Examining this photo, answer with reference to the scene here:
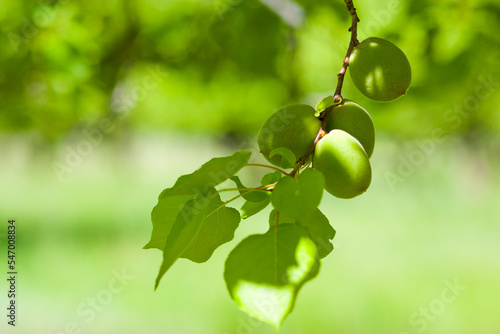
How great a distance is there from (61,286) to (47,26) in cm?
213

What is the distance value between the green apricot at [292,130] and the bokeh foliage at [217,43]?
118 cm

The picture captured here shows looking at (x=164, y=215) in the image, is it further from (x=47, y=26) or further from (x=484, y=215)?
(x=484, y=215)

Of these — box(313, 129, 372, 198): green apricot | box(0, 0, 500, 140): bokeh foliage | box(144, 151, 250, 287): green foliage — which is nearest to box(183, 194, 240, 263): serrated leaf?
box(144, 151, 250, 287): green foliage

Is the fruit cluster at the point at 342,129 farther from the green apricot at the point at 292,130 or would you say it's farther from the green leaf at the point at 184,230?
the green leaf at the point at 184,230

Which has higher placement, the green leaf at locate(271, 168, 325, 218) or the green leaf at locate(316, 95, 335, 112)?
the green leaf at locate(316, 95, 335, 112)

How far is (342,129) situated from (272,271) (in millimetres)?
212

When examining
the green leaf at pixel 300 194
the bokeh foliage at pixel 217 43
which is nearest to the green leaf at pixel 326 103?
the green leaf at pixel 300 194

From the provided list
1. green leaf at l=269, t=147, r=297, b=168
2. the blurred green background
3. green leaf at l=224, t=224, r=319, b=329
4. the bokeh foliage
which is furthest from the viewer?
the blurred green background

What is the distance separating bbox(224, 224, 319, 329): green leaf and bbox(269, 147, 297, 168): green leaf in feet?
0.29

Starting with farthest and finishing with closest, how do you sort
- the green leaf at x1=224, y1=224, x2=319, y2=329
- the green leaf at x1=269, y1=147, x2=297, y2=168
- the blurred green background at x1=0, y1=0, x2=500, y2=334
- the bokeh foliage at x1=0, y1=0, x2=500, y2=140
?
the blurred green background at x1=0, y1=0, x2=500, y2=334 → the bokeh foliage at x1=0, y1=0, x2=500, y2=140 → the green leaf at x1=269, y1=147, x2=297, y2=168 → the green leaf at x1=224, y1=224, x2=319, y2=329

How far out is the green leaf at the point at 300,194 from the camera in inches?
18.2

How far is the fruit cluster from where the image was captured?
513 millimetres

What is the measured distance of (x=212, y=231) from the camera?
0.56m

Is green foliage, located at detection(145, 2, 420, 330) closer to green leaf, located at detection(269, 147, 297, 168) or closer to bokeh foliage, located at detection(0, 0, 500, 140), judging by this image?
green leaf, located at detection(269, 147, 297, 168)
